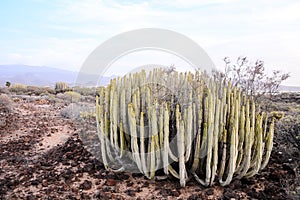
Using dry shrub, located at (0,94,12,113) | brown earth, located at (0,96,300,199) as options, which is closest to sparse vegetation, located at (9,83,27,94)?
dry shrub, located at (0,94,12,113)

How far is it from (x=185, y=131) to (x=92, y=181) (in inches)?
62.1

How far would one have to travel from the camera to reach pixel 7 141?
6.72m

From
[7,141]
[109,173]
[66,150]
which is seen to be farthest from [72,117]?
[109,173]

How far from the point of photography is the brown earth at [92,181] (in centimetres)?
375

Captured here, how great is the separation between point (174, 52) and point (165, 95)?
5.18ft

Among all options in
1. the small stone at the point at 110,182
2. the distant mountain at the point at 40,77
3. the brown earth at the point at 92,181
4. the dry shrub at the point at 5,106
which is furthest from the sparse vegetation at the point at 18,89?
the small stone at the point at 110,182

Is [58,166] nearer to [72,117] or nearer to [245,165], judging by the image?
[245,165]

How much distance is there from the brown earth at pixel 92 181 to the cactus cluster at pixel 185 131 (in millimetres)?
167

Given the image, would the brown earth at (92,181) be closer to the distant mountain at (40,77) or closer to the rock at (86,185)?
the rock at (86,185)

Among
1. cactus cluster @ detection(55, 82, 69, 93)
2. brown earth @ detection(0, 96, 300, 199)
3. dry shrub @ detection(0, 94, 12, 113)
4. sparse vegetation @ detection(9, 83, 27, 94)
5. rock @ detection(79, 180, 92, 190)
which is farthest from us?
cactus cluster @ detection(55, 82, 69, 93)

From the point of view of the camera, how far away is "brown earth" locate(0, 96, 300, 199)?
12.3ft

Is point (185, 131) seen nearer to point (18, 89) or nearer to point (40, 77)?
point (18, 89)

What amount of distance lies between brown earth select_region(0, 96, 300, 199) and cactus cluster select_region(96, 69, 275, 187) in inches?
6.6

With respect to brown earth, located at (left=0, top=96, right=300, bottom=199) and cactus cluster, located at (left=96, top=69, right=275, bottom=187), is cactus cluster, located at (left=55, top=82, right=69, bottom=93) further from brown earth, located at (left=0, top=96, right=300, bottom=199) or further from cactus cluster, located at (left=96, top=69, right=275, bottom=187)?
cactus cluster, located at (left=96, top=69, right=275, bottom=187)
